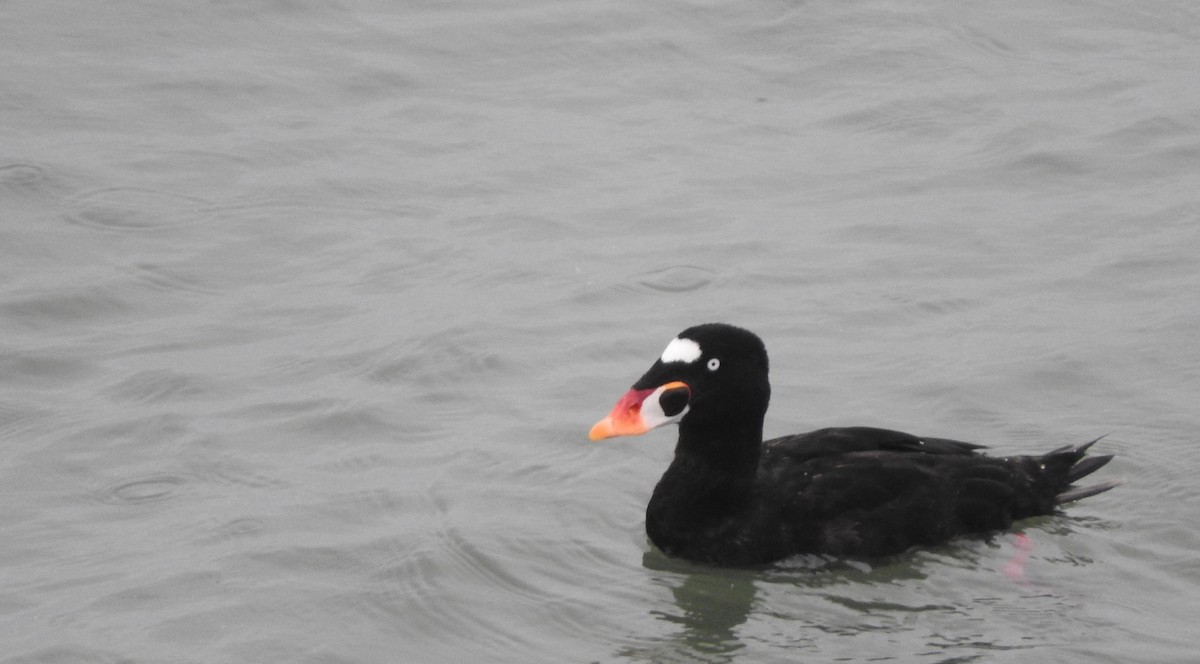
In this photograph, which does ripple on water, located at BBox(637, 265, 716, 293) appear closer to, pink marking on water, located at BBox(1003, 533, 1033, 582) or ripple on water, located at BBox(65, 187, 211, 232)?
ripple on water, located at BBox(65, 187, 211, 232)

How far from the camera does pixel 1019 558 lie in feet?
24.8

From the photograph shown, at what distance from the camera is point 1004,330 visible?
982 centimetres

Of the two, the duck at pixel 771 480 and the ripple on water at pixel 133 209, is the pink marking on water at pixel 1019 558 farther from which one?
the ripple on water at pixel 133 209

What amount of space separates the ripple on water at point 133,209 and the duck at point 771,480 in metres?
4.40

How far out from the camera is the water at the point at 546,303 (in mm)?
7109

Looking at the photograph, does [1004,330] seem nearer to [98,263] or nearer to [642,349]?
[642,349]

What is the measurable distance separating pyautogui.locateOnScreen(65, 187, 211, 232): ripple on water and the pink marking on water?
5570mm

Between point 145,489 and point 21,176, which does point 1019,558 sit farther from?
point 21,176

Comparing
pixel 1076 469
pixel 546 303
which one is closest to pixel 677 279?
pixel 546 303

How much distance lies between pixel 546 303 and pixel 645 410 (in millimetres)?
2700

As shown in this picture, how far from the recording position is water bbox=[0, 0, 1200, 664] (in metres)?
7.11

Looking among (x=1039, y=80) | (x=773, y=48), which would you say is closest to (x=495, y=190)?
(x=773, y=48)

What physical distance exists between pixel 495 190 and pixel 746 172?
66.1 inches

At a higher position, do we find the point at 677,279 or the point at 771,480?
the point at 677,279
